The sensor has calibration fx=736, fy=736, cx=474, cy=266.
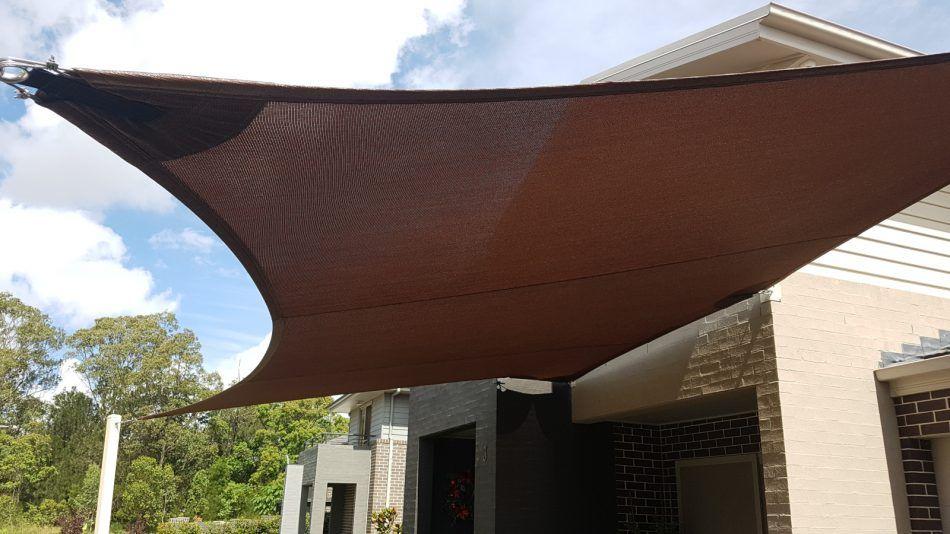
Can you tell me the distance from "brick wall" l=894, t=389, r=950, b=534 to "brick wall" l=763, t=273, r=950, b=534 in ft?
0.20

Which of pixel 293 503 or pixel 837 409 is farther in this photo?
pixel 293 503

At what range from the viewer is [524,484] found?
7246 mm

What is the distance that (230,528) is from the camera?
90.0 ft

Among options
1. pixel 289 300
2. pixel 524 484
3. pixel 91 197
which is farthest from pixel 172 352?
pixel 289 300

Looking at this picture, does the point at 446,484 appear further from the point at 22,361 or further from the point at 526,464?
the point at 22,361

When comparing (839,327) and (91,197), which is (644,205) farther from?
(91,197)

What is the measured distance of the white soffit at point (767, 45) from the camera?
553 cm

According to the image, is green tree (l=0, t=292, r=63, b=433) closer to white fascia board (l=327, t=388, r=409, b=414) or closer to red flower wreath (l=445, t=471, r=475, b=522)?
white fascia board (l=327, t=388, r=409, b=414)

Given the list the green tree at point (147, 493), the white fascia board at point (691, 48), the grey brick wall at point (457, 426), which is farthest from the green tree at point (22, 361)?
the white fascia board at point (691, 48)

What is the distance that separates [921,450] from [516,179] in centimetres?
380

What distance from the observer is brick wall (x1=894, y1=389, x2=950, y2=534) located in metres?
4.67

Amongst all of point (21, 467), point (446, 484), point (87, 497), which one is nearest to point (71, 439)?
point (21, 467)

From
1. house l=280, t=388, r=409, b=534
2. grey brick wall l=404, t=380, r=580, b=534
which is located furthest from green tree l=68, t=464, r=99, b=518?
grey brick wall l=404, t=380, r=580, b=534

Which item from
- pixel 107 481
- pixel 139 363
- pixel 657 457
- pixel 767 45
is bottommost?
pixel 107 481
